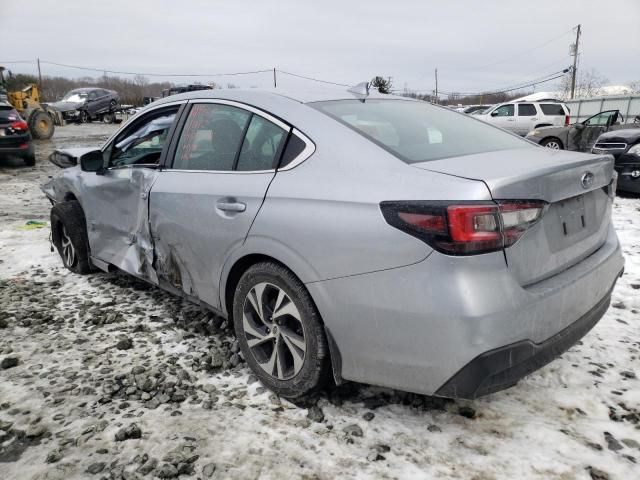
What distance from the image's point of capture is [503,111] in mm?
18719

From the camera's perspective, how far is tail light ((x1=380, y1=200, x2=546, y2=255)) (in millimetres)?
1808

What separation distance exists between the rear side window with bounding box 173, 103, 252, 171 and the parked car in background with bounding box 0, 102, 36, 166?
33.3 ft

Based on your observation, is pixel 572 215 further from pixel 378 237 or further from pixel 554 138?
pixel 554 138

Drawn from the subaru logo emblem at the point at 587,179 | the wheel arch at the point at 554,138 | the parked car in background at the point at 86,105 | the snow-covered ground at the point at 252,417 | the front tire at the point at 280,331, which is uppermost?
the parked car in background at the point at 86,105

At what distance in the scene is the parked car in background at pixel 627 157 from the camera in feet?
25.8

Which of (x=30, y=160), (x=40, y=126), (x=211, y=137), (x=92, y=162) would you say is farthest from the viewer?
(x=40, y=126)

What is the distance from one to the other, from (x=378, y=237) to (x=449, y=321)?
42cm

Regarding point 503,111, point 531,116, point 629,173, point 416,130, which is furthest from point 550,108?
point 416,130

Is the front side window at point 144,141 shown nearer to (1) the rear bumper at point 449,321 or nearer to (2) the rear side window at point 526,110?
(1) the rear bumper at point 449,321

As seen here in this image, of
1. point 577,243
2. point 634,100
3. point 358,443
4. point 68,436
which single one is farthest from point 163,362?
point 634,100

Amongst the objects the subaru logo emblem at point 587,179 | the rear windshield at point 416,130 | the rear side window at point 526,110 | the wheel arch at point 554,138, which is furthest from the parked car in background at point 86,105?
the subaru logo emblem at point 587,179

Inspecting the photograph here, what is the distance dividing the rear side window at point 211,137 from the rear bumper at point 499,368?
162cm

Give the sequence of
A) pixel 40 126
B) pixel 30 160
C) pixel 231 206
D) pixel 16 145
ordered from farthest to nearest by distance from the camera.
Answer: pixel 40 126 → pixel 30 160 → pixel 16 145 → pixel 231 206

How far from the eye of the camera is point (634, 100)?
96.9 feet
